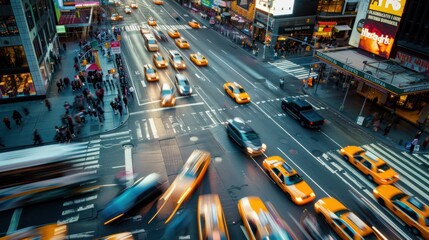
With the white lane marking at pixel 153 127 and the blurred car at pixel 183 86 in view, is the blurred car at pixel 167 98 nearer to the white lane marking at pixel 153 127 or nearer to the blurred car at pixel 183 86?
the blurred car at pixel 183 86

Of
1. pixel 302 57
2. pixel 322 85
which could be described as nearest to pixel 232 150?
pixel 322 85

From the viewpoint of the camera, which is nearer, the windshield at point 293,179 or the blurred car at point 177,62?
the windshield at point 293,179

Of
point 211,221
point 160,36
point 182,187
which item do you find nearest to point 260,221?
point 211,221

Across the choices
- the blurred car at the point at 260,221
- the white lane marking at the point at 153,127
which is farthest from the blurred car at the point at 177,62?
the blurred car at the point at 260,221

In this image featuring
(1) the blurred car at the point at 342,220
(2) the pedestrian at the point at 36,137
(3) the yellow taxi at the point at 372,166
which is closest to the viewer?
(1) the blurred car at the point at 342,220

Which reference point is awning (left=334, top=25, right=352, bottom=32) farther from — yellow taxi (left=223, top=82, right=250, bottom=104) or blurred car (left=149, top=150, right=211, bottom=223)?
blurred car (left=149, top=150, right=211, bottom=223)
